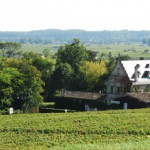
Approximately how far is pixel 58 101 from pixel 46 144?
155 ft

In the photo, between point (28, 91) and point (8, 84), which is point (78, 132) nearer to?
point (8, 84)

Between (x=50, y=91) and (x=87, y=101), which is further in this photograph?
(x=50, y=91)

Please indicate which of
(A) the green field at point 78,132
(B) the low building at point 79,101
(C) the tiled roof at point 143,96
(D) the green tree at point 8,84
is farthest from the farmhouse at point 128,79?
(A) the green field at point 78,132

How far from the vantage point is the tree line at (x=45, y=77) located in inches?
2879

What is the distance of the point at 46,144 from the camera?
34.8 meters

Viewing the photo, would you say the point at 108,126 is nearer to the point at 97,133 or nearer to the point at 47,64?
the point at 97,133

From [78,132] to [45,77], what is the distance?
190ft

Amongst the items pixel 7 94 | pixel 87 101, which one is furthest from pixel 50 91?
pixel 7 94

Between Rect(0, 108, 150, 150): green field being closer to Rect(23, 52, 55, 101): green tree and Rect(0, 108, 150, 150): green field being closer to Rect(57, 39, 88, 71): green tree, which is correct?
Rect(23, 52, 55, 101): green tree

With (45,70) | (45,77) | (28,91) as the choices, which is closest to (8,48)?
(45,70)

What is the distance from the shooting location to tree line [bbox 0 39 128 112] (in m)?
73.1

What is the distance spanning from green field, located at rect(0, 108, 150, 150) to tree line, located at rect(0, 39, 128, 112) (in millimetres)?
26742

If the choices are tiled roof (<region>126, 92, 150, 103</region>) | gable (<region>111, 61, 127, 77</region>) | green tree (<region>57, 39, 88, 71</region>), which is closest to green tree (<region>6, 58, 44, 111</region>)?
gable (<region>111, 61, 127, 77</region>)

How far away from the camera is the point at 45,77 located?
3802 inches
